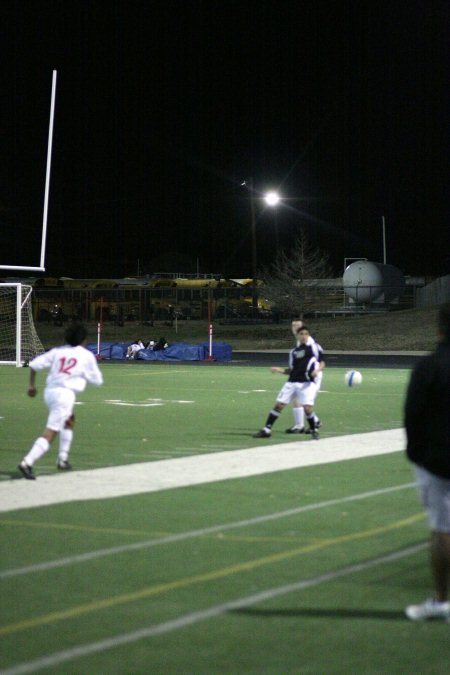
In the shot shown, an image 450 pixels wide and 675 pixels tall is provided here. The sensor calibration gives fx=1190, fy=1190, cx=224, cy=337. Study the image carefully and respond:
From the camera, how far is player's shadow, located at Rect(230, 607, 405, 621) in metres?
6.96

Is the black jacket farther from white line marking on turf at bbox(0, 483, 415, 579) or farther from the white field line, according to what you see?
the white field line

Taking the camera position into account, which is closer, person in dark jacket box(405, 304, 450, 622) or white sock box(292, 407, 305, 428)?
person in dark jacket box(405, 304, 450, 622)

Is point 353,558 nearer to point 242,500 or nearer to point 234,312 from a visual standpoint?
point 242,500

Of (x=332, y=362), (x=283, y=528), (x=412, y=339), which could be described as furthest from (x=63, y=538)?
(x=412, y=339)

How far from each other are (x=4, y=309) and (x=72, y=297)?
1204 cm

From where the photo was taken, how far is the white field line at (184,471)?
1199 cm

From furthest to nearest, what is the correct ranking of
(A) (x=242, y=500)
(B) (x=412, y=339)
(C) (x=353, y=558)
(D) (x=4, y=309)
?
(D) (x=4, y=309)
(B) (x=412, y=339)
(A) (x=242, y=500)
(C) (x=353, y=558)

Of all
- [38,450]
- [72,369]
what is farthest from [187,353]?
[38,450]

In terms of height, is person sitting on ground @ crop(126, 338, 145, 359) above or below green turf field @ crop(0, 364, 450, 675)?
above

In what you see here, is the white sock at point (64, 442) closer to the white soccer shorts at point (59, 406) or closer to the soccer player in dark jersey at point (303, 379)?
the white soccer shorts at point (59, 406)

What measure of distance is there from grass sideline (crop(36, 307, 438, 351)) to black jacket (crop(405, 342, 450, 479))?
46.7 m

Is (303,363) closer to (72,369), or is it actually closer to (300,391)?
(300,391)

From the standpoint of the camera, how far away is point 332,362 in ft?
146

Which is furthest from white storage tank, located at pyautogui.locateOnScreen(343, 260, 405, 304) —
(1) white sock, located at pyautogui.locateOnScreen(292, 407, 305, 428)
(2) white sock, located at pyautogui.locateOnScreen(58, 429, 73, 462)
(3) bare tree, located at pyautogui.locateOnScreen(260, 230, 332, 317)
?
(2) white sock, located at pyautogui.locateOnScreen(58, 429, 73, 462)
